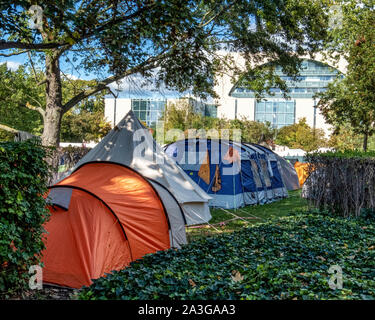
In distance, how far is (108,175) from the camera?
6.69 metres

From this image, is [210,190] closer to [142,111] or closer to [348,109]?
[348,109]

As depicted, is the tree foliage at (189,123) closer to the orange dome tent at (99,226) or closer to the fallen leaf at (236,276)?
the orange dome tent at (99,226)

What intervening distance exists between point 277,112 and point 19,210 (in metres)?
62.9

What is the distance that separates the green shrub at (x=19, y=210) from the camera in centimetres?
387

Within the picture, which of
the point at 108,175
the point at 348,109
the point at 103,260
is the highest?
the point at 348,109

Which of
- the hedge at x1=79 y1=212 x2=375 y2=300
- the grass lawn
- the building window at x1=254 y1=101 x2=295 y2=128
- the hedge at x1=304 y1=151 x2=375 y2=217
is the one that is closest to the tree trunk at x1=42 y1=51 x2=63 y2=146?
the grass lawn

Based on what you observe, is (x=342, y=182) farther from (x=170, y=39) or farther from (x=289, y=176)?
(x=289, y=176)

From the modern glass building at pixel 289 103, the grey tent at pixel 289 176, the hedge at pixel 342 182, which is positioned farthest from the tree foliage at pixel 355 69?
the modern glass building at pixel 289 103

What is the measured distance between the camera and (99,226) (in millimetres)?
5508

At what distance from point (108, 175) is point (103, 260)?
5.94 feet

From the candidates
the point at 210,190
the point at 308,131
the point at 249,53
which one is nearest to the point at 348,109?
the point at 249,53

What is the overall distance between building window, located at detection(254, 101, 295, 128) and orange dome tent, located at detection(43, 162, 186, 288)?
58926 millimetres

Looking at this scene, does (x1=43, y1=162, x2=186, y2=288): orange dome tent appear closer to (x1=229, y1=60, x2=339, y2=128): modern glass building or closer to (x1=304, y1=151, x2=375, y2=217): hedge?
(x1=304, y1=151, x2=375, y2=217): hedge

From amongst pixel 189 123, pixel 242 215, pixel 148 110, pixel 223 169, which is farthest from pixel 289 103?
→ pixel 242 215
